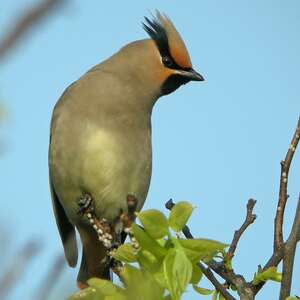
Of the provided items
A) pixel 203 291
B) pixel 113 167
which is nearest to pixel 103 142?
pixel 113 167

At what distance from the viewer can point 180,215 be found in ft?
4.58

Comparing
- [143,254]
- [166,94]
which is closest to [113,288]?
[143,254]

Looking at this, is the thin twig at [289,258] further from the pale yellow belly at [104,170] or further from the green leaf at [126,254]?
the pale yellow belly at [104,170]

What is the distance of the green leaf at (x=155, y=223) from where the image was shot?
4.42ft

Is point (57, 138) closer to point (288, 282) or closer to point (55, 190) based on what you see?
point (55, 190)

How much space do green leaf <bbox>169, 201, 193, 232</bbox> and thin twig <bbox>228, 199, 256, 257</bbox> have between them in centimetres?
60

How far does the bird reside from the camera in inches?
165

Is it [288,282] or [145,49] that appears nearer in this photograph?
[288,282]

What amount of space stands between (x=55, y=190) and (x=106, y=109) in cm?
63

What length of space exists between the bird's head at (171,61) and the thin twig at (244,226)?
2.75 meters

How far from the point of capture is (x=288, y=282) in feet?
5.40

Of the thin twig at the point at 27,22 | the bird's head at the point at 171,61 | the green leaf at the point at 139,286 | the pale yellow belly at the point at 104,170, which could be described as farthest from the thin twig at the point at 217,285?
the bird's head at the point at 171,61

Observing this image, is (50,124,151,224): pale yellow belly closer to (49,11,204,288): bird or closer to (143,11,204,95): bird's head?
(49,11,204,288): bird

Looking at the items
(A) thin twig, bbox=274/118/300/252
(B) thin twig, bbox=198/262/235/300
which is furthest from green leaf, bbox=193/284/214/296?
(A) thin twig, bbox=274/118/300/252
